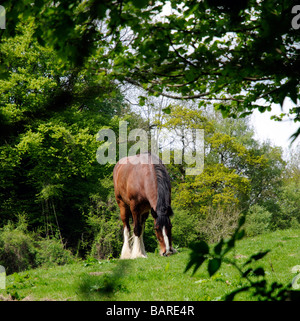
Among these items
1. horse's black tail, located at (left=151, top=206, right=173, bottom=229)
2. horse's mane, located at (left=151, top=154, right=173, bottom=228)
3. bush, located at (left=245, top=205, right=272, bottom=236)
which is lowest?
bush, located at (left=245, top=205, right=272, bottom=236)

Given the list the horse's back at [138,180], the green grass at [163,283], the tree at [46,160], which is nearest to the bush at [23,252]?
the tree at [46,160]

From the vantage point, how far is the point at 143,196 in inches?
420

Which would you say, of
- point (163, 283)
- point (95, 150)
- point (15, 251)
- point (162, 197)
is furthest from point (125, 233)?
point (95, 150)

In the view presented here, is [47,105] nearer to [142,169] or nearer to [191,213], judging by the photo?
[142,169]

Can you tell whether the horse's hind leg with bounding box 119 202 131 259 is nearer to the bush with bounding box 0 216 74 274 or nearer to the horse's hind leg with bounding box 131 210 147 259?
the horse's hind leg with bounding box 131 210 147 259

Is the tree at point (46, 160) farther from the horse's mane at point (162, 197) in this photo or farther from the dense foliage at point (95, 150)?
the horse's mane at point (162, 197)

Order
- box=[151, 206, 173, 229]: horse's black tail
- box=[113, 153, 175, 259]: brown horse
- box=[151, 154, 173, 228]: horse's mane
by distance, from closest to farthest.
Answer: box=[151, 206, 173, 229]: horse's black tail < box=[151, 154, 173, 228]: horse's mane < box=[113, 153, 175, 259]: brown horse

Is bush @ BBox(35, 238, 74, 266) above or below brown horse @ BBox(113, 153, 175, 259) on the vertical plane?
below

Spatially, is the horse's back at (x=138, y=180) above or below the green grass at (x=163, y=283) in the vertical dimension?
above

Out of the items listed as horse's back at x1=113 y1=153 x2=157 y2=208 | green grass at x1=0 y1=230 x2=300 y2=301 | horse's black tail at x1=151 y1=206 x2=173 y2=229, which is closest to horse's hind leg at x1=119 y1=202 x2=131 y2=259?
horse's back at x1=113 y1=153 x2=157 y2=208

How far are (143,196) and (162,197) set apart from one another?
103 centimetres

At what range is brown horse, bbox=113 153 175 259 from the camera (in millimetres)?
9586

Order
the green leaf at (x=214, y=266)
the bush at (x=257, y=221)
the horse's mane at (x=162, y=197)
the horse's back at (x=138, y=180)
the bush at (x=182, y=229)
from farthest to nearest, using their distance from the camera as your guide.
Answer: the bush at (x=257, y=221), the bush at (x=182, y=229), the horse's back at (x=138, y=180), the horse's mane at (x=162, y=197), the green leaf at (x=214, y=266)

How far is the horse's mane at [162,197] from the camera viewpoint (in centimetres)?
946
